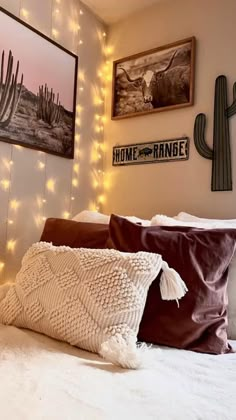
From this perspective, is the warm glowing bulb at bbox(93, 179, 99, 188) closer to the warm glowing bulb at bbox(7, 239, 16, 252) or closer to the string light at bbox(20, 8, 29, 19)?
the warm glowing bulb at bbox(7, 239, 16, 252)

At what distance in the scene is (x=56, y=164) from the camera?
197 centimetres

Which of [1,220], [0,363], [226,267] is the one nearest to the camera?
[0,363]

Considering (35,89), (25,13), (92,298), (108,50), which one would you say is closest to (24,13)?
(25,13)

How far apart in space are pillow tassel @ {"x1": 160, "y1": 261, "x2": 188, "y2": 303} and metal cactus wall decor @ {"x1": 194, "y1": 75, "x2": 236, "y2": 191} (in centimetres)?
92

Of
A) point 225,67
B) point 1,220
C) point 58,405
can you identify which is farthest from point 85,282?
point 225,67

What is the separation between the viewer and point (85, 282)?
103cm

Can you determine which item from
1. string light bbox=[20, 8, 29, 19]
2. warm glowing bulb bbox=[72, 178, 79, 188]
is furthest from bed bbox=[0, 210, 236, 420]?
string light bbox=[20, 8, 29, 19]

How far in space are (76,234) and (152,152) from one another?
3.08ft

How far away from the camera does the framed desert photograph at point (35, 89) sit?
5.48 feet

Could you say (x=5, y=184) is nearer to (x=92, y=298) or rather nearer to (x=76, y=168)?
(x=76, y=168)

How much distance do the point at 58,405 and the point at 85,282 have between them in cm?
41

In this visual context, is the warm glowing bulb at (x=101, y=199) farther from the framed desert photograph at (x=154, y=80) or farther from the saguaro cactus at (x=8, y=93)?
the saguaro cactus at (x=8, y=93)

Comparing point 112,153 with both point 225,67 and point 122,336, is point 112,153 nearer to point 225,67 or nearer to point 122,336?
point 225,67

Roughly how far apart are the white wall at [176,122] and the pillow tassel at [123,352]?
108cm
